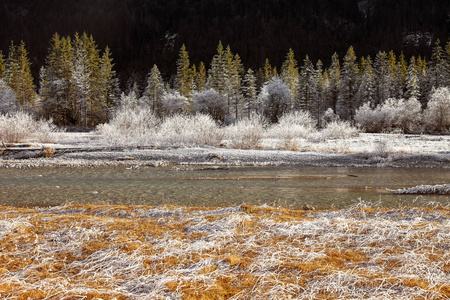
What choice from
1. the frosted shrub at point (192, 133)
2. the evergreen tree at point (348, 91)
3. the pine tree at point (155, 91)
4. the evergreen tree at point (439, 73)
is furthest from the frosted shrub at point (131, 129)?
the evergreen tree at point (439, 73)

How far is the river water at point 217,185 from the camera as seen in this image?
1106 cm

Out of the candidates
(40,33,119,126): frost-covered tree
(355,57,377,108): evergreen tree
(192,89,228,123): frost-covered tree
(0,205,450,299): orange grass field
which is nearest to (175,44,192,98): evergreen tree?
(192,89,228,123): frost-covered tree

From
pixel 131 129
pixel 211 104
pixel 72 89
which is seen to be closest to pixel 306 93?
pixel 211 104

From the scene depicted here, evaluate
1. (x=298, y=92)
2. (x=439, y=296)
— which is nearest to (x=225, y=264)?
(x=439, y=296)

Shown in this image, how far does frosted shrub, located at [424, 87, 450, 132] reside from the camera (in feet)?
149

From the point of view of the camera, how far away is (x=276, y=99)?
55.2m

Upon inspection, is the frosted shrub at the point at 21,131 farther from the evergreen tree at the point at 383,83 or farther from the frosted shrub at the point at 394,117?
the evergreen tree at the point at 383,83

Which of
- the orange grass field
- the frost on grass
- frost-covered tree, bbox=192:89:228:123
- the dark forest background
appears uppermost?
the dark forest background

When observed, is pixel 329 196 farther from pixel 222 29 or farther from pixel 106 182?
pixel 222 29

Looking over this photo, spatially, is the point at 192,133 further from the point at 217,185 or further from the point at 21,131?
the point at 217,185

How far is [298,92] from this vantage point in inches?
2557

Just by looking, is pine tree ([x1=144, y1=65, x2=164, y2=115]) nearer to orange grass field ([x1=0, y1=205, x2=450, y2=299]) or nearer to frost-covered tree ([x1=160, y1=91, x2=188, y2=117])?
frost-covered tree ([x1=160, y1=91, x2=188, y2=117])

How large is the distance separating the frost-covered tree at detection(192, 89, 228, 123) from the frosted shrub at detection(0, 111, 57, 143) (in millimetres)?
28972

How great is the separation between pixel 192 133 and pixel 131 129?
20.9 feet
